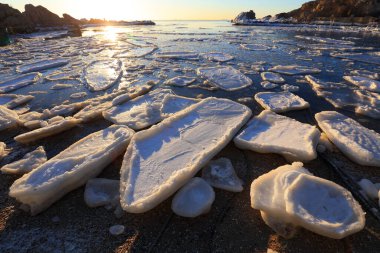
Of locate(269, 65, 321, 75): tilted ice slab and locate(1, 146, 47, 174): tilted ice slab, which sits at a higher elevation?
locate(1, 146, 47, 174): tilted ice slab

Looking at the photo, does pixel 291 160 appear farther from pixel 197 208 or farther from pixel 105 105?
pixel 105 105

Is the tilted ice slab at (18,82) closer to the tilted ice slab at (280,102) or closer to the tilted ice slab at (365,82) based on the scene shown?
the tilted ice slab at (280,102)

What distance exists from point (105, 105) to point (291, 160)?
226 centimetres

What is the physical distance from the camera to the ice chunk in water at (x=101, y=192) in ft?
5.07

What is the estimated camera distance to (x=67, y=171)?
66.2 inches

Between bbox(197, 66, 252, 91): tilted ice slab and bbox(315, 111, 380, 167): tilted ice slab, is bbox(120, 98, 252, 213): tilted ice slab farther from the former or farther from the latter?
bbox(197, 66, 252, 91): tilted ice slab

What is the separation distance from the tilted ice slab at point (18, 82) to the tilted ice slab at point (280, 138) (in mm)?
3930

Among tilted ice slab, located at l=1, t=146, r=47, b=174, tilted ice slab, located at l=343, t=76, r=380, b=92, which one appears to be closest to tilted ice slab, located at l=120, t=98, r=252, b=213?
tilted ice slab, located at l=1, t=146, r=47, b=174

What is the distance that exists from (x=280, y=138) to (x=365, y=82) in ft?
9.28

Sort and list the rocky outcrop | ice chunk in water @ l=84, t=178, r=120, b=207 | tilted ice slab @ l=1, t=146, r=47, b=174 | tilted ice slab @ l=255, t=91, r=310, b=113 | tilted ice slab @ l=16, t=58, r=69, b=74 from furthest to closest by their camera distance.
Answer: the rocky outcrop
tilted ice slab @ l=16, t=58, r=69, b=74
tilted ice slab @ l=255, t=91, r=310, b=113
tilted ice slab @ l=1, t=146, r=47, b=174
ice chunk in water @ l=84, t=178, r=120, b=207

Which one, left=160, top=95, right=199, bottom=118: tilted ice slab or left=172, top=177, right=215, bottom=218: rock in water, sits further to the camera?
left=160, top=95, right=199, bottom=118: tilted ice slab

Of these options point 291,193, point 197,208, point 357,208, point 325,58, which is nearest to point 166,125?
point 197,208

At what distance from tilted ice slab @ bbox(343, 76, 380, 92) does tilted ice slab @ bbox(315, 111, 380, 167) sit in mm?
1700

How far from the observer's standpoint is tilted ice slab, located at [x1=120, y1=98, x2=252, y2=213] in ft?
4.91
